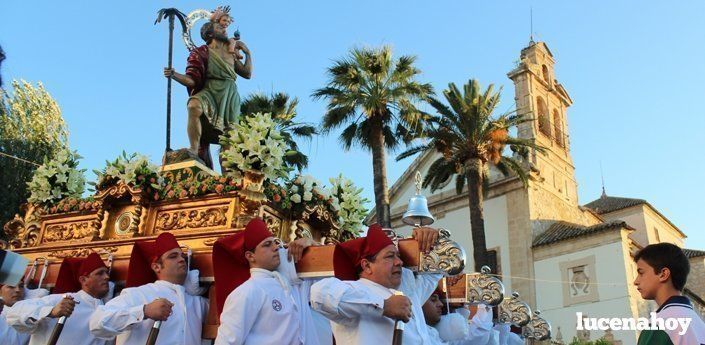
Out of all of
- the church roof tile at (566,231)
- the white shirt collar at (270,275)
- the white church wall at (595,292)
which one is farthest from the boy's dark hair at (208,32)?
the church roof tile at (566,231)

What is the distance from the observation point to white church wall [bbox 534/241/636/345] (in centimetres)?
2800

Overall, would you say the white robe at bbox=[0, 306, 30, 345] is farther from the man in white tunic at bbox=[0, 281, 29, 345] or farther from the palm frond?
the palm frond

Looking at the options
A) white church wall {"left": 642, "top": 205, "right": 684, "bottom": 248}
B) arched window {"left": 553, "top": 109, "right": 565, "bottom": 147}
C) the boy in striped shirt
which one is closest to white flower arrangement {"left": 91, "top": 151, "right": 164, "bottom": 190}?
the boy in striped shirt

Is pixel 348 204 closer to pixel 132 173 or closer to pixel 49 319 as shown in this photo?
pixel 132 173

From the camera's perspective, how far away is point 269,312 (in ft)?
15.4

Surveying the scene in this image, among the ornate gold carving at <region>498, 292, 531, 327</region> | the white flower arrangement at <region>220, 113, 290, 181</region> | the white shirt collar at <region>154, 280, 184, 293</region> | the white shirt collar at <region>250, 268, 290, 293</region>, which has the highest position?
the white flower arrangement at <region>220, 113, 290, 181</region>

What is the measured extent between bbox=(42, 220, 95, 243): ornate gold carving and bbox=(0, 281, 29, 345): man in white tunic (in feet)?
3.25

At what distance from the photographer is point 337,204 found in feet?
23.6

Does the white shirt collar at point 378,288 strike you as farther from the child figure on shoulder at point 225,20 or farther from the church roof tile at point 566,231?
the church roof tile at point 566,231

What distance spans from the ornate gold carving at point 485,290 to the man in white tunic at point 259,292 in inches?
61.8

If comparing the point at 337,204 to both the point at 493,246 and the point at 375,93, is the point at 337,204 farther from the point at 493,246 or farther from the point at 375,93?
the point at 493,246

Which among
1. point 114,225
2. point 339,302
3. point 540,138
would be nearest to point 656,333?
point 339,302

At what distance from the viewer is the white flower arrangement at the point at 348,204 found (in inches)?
287

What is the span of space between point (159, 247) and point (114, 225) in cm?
182
